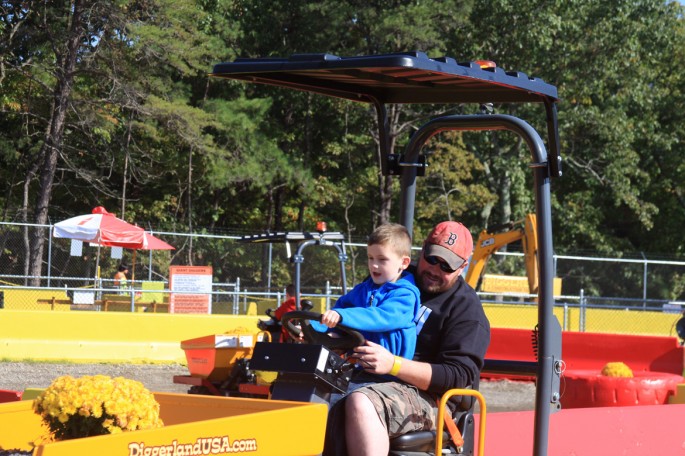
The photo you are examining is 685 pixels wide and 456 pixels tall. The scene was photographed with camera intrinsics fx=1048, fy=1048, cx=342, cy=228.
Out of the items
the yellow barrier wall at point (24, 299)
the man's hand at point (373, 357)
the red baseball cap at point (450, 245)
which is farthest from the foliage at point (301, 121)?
the man's hand at point (373, 357)

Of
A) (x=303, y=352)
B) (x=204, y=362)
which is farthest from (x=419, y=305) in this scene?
(x=204, y=362)

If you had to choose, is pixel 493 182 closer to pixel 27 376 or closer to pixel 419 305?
pixel 27 376

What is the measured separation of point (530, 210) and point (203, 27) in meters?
12.6

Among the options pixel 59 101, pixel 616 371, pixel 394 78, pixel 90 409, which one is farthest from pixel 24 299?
pixel 90 409

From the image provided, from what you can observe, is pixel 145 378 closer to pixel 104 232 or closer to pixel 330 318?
pixel 104 232

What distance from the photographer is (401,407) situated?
Answer: 14.3ft

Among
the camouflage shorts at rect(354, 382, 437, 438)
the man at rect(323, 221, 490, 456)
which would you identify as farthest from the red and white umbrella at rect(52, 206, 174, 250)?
the camouflage shorts at rect(354, 382, 437, 438)

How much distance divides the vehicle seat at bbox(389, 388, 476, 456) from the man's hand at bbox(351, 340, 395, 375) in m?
0.31

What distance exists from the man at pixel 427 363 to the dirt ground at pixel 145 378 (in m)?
8.19

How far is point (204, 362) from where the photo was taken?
12.0 meters

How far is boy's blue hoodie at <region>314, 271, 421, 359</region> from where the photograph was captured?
14.0 ft

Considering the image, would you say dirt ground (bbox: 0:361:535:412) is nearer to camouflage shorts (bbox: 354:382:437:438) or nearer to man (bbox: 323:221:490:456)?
man (bbox: 323:221:490:456)

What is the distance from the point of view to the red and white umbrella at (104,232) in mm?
20969

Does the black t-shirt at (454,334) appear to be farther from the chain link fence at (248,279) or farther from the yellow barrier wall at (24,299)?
the yellow barrier wall at (24,299)
